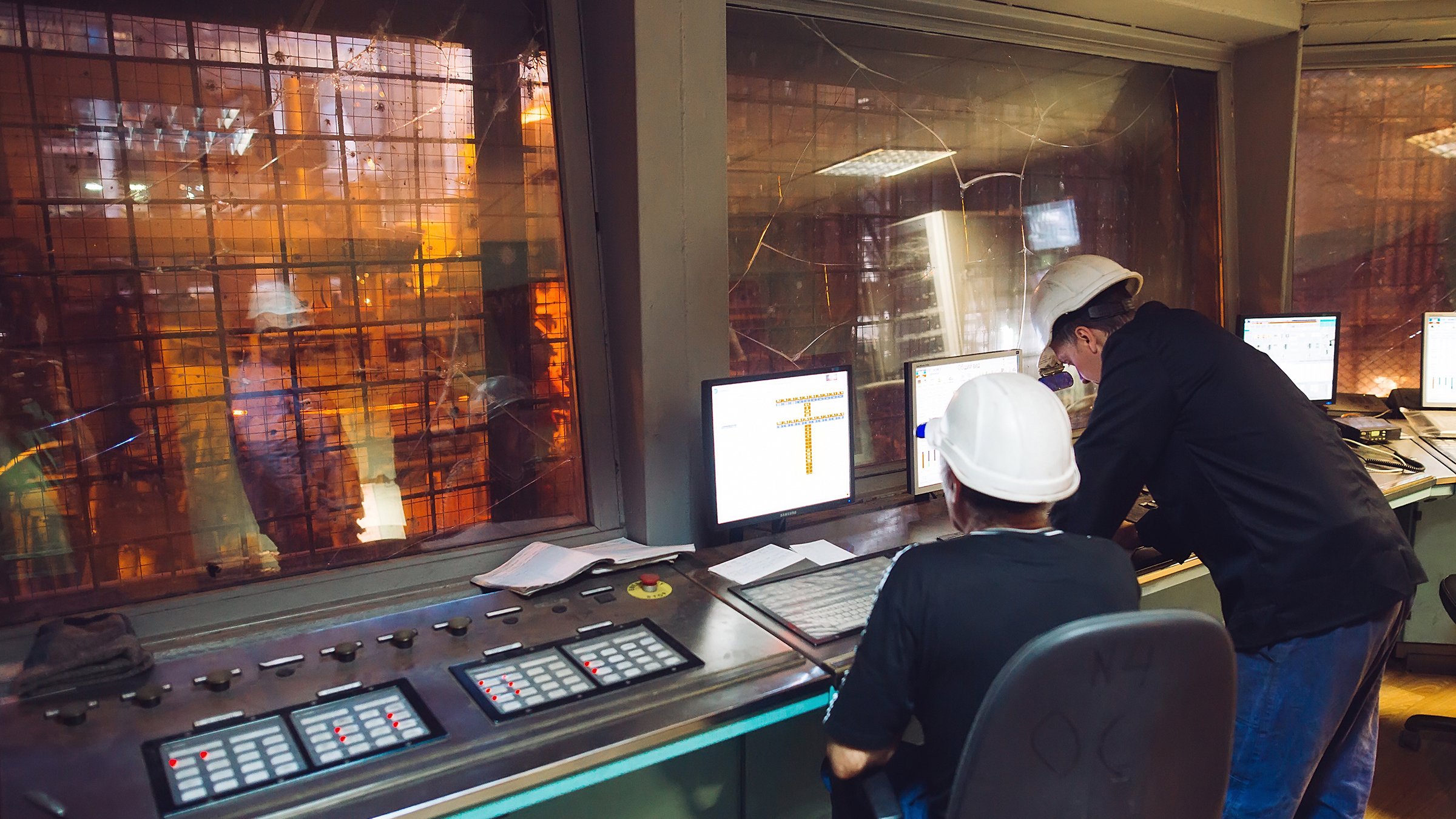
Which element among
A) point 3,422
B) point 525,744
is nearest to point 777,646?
point 525,744

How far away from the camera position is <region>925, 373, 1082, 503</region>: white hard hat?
1225mm

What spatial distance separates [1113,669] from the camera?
0.97 m

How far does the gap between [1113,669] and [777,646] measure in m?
0.67

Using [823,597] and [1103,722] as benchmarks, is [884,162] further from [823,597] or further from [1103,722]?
[1103,722]

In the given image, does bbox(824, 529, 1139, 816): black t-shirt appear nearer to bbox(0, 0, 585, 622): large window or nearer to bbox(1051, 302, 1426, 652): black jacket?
bbox(1051, 302, 1426, 652): black jacket

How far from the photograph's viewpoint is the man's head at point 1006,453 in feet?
4.02

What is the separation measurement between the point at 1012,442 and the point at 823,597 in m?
0.64

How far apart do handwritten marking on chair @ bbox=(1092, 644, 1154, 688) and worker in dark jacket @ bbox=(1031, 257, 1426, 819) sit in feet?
2.28

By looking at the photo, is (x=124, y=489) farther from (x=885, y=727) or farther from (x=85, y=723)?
(x=885, y=727)

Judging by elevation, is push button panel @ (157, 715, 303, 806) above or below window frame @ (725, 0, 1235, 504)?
below

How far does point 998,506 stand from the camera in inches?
49.2

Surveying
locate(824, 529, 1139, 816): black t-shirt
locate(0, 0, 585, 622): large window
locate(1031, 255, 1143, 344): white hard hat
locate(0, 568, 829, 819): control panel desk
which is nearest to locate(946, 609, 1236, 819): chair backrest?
locate(824, 529, 1139, 816): black t-shirt

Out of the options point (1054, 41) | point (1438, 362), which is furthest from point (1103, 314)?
point (1438, 362)

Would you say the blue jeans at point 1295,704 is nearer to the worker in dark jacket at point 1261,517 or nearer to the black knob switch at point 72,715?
the worker in dark jacket at point 1261,517
